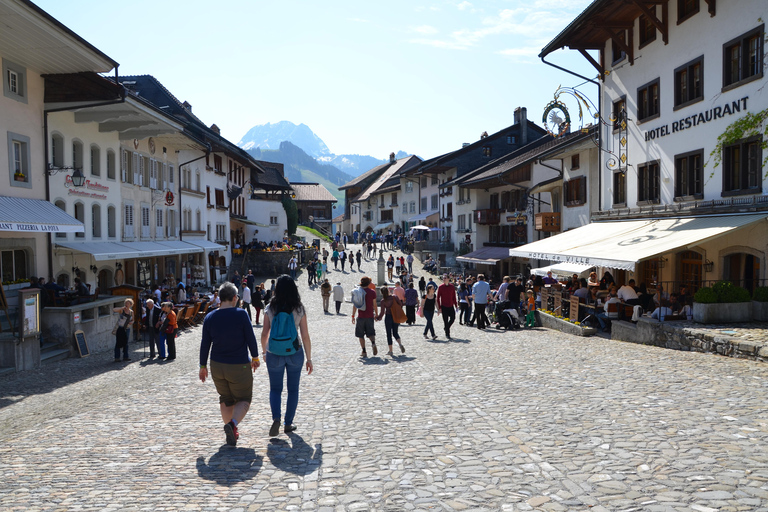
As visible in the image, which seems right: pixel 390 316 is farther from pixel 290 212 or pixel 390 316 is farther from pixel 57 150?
pixel 290 212

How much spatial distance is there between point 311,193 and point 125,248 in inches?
2944

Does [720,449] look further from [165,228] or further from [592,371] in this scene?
[165,228]

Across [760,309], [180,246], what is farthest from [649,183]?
[180,246]

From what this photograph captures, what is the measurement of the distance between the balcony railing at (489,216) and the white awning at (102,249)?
26941 mm

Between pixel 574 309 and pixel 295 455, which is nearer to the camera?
pixel 295 455

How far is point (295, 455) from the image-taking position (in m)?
6.09

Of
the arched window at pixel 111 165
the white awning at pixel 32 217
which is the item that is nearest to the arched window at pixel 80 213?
the arched window at pixel 111 165

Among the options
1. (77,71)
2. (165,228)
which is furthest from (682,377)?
(165,228)

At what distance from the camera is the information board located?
15015 mm

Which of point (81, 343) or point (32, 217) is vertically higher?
point (32, 217)

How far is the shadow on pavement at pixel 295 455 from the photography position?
5.69 metres

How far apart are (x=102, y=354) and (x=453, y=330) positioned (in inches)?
401

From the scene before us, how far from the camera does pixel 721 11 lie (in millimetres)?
17188

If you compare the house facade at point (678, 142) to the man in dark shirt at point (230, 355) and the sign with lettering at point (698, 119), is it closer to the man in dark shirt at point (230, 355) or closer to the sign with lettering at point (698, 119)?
the sign with lettering at point (698, 119)
